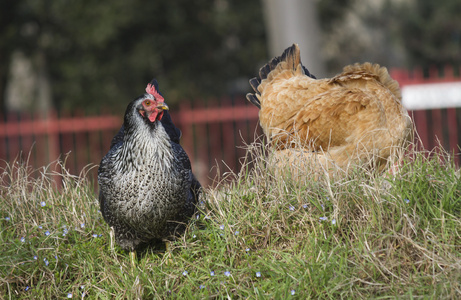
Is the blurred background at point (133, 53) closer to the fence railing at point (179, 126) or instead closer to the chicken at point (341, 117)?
the fence railing at point (179, 126)

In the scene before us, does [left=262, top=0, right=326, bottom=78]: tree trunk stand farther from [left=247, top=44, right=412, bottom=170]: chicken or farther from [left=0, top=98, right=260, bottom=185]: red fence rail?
[left=247, top=44, right=412, bottom=170]: chicken

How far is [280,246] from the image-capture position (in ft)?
11.1

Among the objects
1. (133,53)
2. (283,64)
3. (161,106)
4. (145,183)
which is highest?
(133,53)

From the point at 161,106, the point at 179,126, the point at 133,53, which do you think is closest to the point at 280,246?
the point at 161,106

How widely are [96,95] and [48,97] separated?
1.30 m

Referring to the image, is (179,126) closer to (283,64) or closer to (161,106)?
(283,64)

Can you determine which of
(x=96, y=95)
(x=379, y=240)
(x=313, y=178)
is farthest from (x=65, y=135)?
(x=379, y=240)

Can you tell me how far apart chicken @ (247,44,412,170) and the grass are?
34 cm

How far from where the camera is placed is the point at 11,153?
9.85 metres

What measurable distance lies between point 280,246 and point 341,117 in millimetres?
1337

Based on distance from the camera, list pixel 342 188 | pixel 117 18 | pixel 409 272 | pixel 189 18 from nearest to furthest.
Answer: pixel 409 272 → pixel 342 188 → pixel 117 18 → pixel 189 18

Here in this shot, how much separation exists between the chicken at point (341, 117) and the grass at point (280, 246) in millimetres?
339

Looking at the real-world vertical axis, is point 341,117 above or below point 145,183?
above

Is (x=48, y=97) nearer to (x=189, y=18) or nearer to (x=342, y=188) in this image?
(x=189, y=18)
